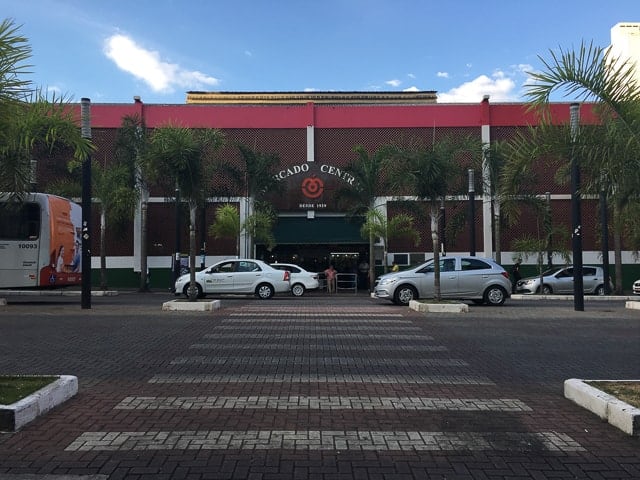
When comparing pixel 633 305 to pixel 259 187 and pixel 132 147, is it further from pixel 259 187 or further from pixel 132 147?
pixel 132 147

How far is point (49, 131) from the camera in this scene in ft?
27.4

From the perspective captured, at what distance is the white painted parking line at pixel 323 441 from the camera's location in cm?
498

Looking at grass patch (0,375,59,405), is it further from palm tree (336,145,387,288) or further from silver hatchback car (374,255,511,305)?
palm tree (336,145,387,288)

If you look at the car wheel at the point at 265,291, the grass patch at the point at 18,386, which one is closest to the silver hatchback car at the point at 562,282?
the car wheel at the point at 265,291

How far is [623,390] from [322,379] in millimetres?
3522

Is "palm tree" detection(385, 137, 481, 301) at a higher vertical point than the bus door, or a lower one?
higher

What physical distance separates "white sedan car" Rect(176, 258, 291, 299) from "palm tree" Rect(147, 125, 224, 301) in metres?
4.59

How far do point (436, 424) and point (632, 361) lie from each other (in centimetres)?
492

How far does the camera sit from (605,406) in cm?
579

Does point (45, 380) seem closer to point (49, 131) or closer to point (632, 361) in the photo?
point (49, 131)

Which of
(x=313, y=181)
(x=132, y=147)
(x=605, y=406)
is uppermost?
(x=132, y=147)

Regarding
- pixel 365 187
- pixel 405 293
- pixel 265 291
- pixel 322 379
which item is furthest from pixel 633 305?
pixel 365 187

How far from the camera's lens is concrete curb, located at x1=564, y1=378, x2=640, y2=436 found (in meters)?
5.32

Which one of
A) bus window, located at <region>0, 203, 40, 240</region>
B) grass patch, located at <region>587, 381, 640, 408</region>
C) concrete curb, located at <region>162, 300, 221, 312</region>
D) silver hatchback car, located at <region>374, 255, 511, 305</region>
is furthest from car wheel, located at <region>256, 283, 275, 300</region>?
grass patch, located at <region>587, 381, 640, 408</region>
